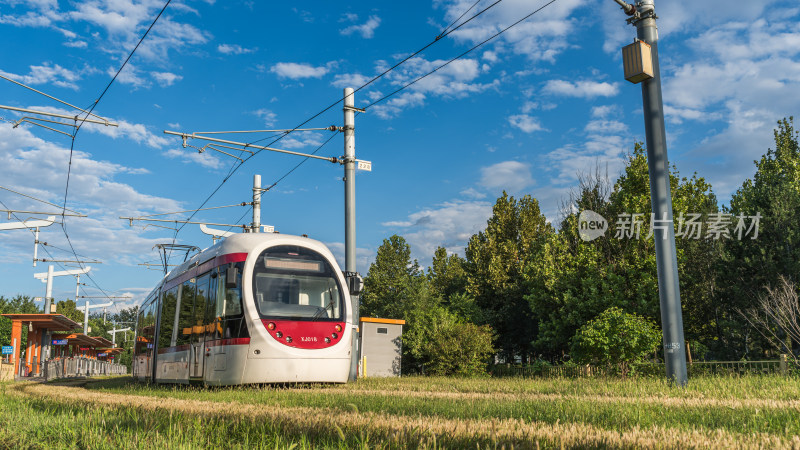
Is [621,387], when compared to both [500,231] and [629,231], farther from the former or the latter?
[500,231]

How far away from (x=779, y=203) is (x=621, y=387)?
19.3 metres

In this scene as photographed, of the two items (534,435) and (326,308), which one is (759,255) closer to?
(326,308)

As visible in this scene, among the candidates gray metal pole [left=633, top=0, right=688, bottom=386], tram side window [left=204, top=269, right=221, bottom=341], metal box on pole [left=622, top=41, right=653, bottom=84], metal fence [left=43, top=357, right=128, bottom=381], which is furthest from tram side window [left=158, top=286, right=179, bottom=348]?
metal fence [left=43, top=357, right=128, bottom=381]

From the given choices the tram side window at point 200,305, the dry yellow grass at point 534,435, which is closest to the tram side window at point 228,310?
the tram side window at point 200,305

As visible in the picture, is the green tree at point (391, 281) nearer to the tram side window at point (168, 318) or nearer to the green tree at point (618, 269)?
the green tree at point (618, 269)

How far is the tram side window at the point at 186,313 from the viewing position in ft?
47.8

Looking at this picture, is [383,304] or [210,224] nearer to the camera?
[210,224]

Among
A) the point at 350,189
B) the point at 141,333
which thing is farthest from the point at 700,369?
the point at 141,333

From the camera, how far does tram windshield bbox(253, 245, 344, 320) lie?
1245cm

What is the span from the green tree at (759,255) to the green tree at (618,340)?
7562 millimetres

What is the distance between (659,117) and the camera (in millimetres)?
11719

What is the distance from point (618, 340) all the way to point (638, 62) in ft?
37.2

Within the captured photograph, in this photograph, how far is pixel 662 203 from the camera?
1145 centimetres

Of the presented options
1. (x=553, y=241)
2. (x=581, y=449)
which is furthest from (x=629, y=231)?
(x=581, y=449)
